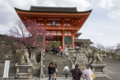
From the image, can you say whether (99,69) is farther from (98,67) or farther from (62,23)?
(62,23)

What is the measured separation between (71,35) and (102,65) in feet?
37.2

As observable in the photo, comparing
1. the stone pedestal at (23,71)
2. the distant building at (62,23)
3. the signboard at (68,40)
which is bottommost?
the stone pedestal at (23,71)

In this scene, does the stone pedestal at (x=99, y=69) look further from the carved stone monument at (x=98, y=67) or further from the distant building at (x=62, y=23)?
the distant building at (x=62, y=23)

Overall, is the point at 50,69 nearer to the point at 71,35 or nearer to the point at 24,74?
the point at 24,74

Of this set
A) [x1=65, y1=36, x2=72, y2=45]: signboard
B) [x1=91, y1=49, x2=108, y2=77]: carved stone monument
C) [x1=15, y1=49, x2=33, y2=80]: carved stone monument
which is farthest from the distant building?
[x1=15, y1=49, x2=33, y2=80]: carved stone monument

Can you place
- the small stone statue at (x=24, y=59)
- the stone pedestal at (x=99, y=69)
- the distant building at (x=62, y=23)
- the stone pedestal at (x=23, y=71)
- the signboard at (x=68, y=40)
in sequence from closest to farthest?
the stone pedestal at (x=23, y=71) → the stone pedestal at (x=99, y=69) → the small stone statue at (x=24, y=59) → the distant building at (x=62, y=23) → the signboard at (x=68, y=40)

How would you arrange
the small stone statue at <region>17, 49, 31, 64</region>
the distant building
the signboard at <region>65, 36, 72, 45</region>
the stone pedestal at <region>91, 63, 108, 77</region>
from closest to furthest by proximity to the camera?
the stone pedestal at <region>91, 63, 108, 77</region> → the small stone statue at <region>17, 49, 31, 64</region> → the distant building → the signboard at <region>65, 36, 72, 45</region>

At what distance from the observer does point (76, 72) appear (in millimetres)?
4570

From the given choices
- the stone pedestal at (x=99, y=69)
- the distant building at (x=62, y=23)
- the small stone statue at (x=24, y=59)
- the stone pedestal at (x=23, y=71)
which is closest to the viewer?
the stone pedestal at (x=23, y=71)

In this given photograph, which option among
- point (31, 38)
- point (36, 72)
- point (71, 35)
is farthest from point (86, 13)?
point (36, 72)

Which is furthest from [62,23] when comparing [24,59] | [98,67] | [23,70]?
[23,70]

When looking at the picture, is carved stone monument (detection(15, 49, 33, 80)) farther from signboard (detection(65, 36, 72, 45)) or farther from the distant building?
signboard (detection(65, 36, 72, 45))

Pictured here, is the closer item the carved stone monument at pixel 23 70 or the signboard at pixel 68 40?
the carved stone monument at pixel 23 70

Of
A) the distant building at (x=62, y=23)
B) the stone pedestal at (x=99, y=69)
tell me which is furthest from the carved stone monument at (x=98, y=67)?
the distant building at (x=62, y=23)
